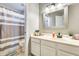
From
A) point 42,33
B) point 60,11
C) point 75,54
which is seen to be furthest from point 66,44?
point 42,33

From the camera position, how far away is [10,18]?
2.04m

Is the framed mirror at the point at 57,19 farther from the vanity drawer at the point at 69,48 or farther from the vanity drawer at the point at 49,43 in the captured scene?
the vanity drawer at the point at 69,48

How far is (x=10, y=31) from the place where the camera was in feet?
6.60

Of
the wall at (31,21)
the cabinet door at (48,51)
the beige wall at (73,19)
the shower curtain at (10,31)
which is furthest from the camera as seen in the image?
the wall at (31,21)

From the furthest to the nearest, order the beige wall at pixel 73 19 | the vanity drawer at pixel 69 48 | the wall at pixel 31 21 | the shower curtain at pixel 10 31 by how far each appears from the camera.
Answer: the wall at pixel 31 21 → the shower curtain at pixel 10 31 → the beige wall at pixel 73 19 → the vanity drawer at pixel 69 48

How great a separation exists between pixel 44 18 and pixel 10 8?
80cm

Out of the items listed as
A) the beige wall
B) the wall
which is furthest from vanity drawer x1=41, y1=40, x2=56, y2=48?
the wall

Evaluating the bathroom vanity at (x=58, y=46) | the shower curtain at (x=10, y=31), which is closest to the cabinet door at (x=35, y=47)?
the bathroom vanity at (x=58, y=46)

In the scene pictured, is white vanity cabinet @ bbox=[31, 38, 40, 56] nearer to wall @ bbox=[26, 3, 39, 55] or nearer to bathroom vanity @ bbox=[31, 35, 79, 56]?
bathroom vanity @ bbox=[31, 35, 79, 56]

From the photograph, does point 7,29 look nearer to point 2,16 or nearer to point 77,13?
point 2,16

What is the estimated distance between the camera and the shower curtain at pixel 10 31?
192 cm

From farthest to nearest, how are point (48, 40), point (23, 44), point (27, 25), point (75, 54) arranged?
point (27, 25), point (23, 44), point (48, 40), point (75, 54)

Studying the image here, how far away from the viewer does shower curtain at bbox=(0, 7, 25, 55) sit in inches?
75.6

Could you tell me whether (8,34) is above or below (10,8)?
below
